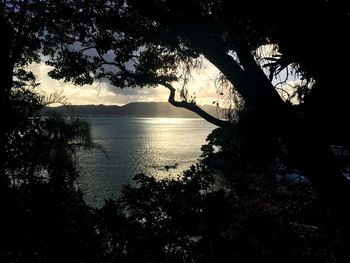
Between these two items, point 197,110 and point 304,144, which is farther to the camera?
Answer: point 197,110

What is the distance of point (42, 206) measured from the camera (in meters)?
5.52

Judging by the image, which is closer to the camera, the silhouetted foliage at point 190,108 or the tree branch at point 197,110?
the silhouetted foliage at point 190,108

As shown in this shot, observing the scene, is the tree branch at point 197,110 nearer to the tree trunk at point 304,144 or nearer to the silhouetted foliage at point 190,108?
the silhouetted foliage at point 190,108

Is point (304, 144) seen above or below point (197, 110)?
below

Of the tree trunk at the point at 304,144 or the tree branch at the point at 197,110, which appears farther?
the tree branch at the point at 197,110

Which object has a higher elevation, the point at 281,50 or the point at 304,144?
the point at 281,50

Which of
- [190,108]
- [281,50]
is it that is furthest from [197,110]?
[281,50]

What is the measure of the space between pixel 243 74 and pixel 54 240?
4123 millimetres

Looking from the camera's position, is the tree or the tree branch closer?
the tree

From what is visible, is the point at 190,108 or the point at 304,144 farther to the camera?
the point at 190,108

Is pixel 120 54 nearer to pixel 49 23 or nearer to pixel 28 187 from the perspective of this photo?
pixel 49 23

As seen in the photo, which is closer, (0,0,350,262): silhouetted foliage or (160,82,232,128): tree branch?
(0,0,350,262): silhouetted foliage

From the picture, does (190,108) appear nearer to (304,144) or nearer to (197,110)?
(197,110)

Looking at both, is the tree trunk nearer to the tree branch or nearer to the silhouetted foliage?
the silhouetted foliage
